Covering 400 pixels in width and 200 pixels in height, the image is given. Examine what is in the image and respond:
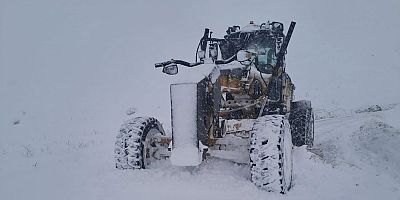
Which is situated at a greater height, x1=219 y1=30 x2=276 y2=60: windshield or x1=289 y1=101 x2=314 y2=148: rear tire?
x1=219 y1=30 x2=276 y2=60: windshield

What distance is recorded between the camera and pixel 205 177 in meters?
5.18

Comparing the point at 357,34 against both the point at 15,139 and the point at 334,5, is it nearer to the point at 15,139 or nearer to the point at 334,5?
the point at 334,5

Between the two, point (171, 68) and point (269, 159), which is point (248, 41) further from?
point (269, 159)

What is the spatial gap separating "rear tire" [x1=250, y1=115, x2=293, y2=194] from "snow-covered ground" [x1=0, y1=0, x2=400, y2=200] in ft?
0.49

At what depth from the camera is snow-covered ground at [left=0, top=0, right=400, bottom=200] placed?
518cm

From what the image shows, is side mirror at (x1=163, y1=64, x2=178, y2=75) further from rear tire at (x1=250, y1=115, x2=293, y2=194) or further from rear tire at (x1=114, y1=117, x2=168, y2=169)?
rear tire at (x1=250, y1=115, x2=293, y2=194)

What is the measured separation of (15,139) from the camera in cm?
1248

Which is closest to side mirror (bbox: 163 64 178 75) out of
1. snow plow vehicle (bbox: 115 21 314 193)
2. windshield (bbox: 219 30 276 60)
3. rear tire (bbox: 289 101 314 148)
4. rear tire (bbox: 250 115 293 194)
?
snow plow vehicle (bbox: 115 21 314 193)

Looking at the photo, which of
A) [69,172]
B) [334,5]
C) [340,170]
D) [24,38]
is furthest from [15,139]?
[334,5]

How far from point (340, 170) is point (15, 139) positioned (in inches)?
409

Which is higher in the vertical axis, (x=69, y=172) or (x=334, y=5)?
(x=334, y=5)

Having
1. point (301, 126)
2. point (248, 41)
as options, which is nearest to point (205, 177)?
point (301, 126)

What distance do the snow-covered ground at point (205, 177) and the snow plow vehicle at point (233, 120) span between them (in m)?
0.27

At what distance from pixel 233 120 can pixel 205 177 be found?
1505mm
